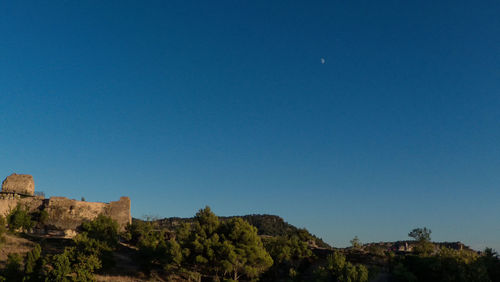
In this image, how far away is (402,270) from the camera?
113ft

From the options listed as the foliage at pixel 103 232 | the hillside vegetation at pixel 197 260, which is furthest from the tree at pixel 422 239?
the foliage at pixel 103 232

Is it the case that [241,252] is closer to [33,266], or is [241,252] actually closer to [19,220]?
[33,266]

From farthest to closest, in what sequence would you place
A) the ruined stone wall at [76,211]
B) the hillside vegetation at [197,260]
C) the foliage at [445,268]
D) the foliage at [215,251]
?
the ruined stone wall at [76,211] → the foliage at [215,251] → the foliage at [445,268] → the hillside vegetation at [197,260]

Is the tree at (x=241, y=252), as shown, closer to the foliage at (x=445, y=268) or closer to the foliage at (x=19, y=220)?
the foliage at (x=445, y=268)

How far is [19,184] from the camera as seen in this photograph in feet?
169

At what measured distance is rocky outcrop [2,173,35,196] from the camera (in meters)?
50.9

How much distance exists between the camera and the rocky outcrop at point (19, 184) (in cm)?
5088

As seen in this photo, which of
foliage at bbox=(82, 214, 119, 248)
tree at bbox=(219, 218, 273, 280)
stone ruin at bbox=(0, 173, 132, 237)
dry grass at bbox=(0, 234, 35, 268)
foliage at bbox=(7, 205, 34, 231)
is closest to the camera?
dry grass at bbox=(0, 234, 35, 268)

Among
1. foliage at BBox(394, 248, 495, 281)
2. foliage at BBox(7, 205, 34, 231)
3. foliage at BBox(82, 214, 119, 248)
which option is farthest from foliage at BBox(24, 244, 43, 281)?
foliage at BBox(394, 248, 495, 281)

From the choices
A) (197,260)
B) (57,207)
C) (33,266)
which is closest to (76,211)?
(57,207)

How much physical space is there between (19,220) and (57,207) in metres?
6.22

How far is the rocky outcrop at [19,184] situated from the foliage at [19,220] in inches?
451

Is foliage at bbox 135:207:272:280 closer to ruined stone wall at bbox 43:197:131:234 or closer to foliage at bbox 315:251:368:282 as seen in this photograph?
foliage at bbox 315:251:368:282

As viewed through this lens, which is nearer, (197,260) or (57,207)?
(197,260)
